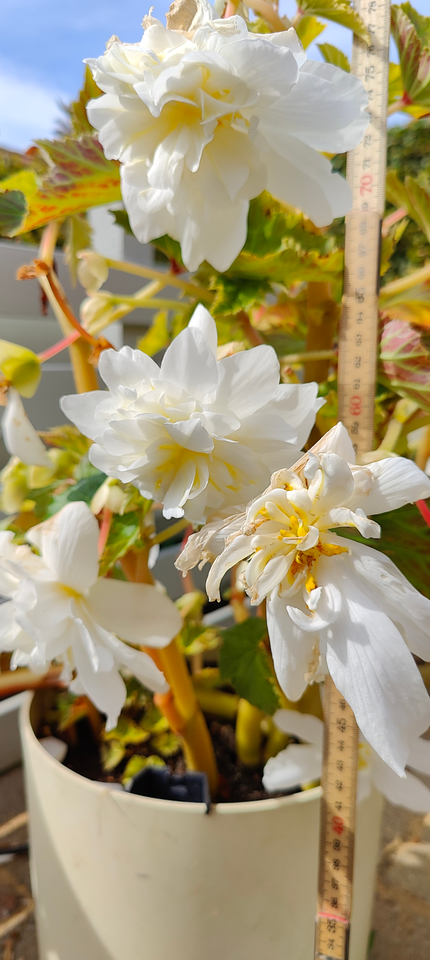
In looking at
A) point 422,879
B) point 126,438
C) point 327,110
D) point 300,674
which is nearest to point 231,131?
point 327,110

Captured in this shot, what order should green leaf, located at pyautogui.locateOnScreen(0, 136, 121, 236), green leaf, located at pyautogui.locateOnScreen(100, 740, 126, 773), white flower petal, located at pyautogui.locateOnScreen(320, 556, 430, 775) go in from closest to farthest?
white flower petal, located at pyautogui.locateOnScreen(320, 556, 430, 775) < green leaf, located at pyautogui.locateOnScreen(0, 136, 121, 236) < green leaf, located at pyautogui.locateOnScreen(100, 740, 126, 773)

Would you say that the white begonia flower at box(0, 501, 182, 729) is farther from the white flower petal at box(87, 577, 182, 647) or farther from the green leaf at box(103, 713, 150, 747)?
the green leaf at box(103, 713, 150, 747)

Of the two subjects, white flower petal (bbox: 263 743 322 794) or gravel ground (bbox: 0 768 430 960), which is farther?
gravel ground (bbox: 0 768 430 960)

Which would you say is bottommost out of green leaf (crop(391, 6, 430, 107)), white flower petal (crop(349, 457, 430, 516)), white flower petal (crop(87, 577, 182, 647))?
white flower petal (crop(87, 577, 182, 647))

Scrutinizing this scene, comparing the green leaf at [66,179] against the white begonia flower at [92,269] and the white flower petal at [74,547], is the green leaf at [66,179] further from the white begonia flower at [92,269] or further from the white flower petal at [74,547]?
the white flower petal at [74,547]

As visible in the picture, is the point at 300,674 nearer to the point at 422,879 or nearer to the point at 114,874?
the point at 114,874

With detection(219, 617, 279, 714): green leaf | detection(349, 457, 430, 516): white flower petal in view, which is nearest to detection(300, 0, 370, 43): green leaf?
detection(349, 457, 430, 516): white flower petal

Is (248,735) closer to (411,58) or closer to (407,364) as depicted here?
(407,364)
